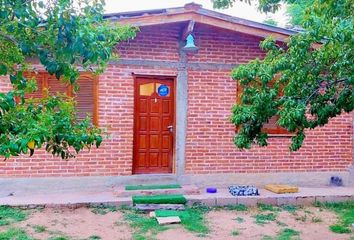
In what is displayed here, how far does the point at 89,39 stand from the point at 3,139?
943 millimetres

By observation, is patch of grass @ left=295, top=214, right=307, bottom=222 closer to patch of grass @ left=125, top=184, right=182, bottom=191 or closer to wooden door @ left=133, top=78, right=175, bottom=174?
patch of grass @ left=125, top=184, right=182, bottom=191

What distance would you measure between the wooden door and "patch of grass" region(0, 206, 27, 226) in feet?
8.08

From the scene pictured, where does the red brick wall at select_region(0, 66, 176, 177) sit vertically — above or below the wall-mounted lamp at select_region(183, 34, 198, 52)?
below

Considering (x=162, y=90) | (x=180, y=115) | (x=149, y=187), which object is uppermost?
(x=162, y=90)

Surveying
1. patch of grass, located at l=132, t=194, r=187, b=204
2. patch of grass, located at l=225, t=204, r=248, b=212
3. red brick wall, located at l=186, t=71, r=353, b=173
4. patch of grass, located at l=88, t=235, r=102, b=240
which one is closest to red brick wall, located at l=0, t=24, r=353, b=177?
red brick wall, located at l=186, t=71, r=353, b=173

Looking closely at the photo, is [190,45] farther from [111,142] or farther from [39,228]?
[39,228]

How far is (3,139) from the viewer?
276 centimetres

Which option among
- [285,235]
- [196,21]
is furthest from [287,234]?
[196,21]

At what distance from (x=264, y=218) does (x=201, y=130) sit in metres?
2.46

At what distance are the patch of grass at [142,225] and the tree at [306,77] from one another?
6.12 ft

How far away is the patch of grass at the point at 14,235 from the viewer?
5.63 meters

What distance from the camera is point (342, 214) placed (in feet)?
23.5

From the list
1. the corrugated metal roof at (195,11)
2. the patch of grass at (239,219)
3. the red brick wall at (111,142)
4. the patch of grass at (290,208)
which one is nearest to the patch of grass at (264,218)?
the patch of grass at (239,219)

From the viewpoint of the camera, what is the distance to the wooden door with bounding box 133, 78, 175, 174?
28.0ft
